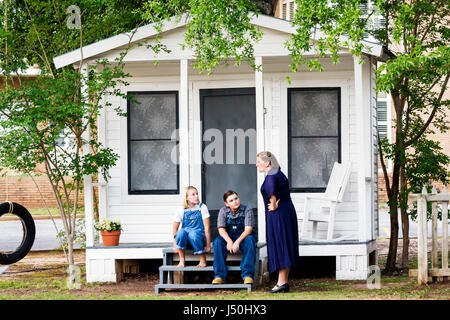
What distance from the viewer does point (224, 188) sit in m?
11.5

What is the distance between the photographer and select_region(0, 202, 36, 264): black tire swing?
35.4 ft

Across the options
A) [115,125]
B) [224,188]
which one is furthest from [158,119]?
[224,188]

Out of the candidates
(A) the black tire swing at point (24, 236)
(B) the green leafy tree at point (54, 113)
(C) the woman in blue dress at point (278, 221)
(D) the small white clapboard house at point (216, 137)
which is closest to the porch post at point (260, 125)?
(D) the small white clapboard house at point (216, 137)

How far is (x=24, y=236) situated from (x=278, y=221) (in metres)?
4.02

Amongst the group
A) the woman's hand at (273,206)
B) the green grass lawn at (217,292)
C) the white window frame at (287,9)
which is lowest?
the green grass lawn at (217,292)

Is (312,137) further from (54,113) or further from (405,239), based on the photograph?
(54,113)

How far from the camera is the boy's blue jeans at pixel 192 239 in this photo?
367 inches

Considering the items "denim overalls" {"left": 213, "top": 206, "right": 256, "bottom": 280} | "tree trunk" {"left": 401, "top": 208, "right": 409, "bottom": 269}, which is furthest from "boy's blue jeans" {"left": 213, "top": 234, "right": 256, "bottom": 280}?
"tree trunk" {"left": 401, "top": 208, "right": 409, "bottom": 269}

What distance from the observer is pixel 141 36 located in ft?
34.4

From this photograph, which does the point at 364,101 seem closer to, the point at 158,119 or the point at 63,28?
the point at 158,119

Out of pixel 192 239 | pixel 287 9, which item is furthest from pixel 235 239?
pixel 287 9

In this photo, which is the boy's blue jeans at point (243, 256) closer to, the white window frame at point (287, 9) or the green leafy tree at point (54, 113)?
the green leafy tree at point (54, 113)

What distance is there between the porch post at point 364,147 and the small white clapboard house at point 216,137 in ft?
0.07

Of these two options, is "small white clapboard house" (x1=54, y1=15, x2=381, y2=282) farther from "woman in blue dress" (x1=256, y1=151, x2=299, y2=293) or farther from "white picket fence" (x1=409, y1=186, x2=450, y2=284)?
"woman in blue dress" (x1=256, y1=151, x2=299, y2=293)
